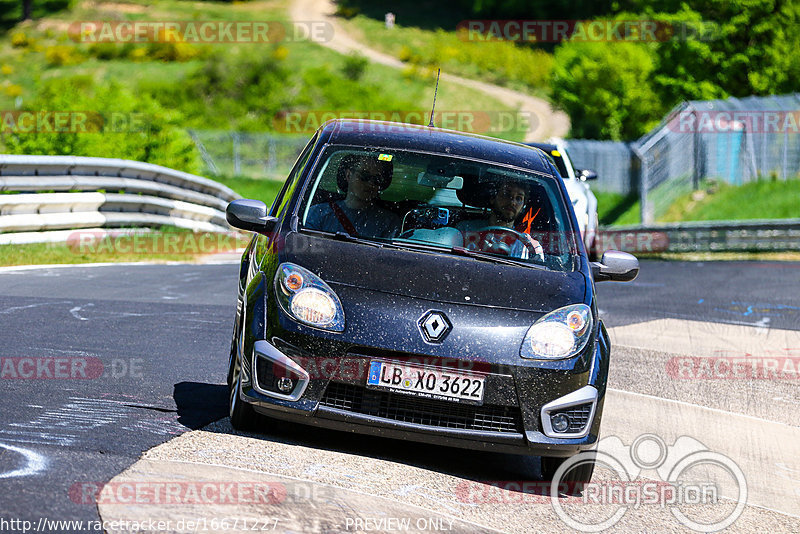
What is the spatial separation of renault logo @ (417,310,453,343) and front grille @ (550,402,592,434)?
67cm

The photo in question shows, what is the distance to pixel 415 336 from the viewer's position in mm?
5438

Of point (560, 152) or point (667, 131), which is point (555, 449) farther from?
point (667, 131)

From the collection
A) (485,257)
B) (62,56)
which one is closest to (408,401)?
(485,257)


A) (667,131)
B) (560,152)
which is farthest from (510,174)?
(667,131)

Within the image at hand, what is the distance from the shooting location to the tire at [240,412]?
580 cm

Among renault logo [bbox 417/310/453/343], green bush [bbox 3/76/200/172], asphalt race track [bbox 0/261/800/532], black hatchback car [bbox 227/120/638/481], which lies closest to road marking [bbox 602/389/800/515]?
asphalt race track [bbox 0/261/800/532]

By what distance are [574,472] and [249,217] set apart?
213 centimetres

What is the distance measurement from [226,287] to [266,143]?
22.9m

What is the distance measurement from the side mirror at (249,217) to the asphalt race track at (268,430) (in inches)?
39.5

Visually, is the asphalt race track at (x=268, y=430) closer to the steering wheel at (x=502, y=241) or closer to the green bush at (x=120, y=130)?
the steering wheel at (x=502, y=241)

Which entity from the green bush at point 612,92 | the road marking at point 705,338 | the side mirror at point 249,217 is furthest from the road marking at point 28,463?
the green bush at point 612,92

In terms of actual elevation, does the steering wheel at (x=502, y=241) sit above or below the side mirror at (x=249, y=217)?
below

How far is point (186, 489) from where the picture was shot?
4773mm

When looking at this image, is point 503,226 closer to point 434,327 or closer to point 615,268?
point 615,268
